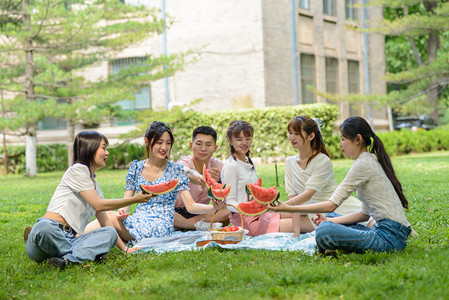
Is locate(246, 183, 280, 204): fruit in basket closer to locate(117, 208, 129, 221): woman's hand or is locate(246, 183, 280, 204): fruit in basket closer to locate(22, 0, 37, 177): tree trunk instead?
locate(117, 208, 129, 221): woman's hand

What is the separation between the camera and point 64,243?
5102 mm

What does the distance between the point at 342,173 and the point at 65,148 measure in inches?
471

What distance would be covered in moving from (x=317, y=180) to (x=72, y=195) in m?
2.50

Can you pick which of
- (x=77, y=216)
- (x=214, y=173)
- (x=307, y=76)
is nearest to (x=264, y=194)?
(x=214, y=173)

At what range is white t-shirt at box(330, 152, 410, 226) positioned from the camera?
5.16 metres

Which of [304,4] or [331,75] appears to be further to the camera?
[331,75]

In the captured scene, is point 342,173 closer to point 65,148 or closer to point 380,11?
point 65,148

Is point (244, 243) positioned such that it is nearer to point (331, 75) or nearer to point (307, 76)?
point (307, 76)

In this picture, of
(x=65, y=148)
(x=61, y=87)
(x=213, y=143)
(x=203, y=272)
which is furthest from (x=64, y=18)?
(x=203, y=272)

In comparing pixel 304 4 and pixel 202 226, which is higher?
pixel 304 4

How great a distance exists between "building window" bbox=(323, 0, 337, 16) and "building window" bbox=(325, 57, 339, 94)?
1900mm

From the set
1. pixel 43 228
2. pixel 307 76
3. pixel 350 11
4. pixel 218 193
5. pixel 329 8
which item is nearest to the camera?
pixel 43 228

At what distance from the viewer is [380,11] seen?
1049 inches

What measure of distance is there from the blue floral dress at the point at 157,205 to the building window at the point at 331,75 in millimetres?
17989
